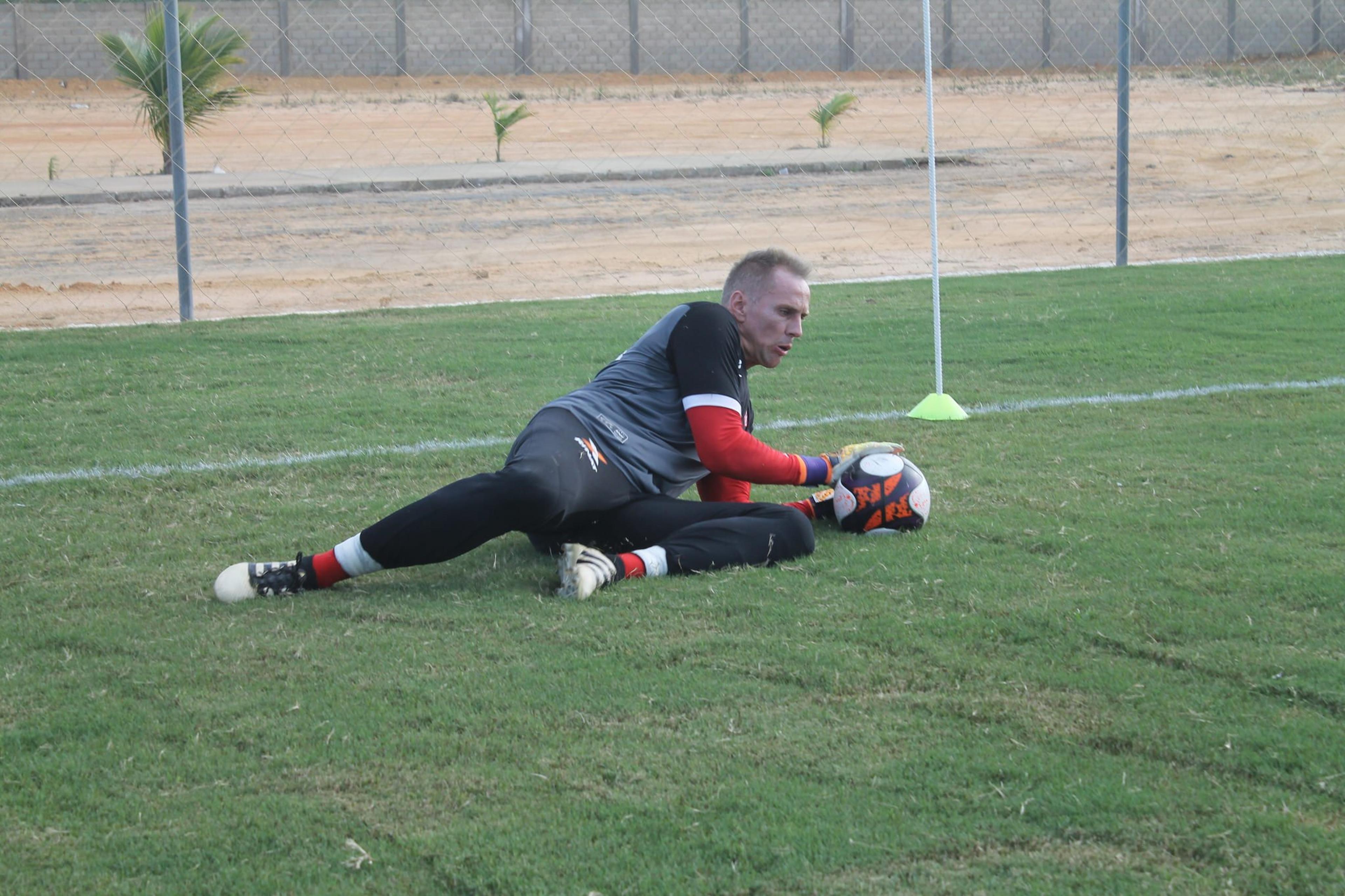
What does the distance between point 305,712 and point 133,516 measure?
2331 millimetres

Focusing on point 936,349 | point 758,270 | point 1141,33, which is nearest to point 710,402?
point 758,270

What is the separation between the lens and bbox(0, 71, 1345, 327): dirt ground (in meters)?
15.7

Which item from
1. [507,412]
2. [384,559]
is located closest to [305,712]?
[384,559]

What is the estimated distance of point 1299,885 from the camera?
2.47 meters

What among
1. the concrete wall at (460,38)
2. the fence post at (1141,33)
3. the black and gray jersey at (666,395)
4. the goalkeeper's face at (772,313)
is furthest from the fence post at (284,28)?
the goalkeeper's face at (772,313)

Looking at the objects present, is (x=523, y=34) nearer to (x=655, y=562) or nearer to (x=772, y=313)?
(x=772, y=313)

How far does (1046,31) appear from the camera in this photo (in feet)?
114

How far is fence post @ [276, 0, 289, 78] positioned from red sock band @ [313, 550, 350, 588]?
99.4ft

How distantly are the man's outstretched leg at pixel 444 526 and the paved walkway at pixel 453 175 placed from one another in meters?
18.7

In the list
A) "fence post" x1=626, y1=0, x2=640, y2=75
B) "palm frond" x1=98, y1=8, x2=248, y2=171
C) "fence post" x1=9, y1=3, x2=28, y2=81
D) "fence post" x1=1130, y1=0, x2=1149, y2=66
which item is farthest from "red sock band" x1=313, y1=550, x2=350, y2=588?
"fence post" x1=626, y1=0, x2=640, y2=75

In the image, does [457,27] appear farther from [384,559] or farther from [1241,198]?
[384,559]

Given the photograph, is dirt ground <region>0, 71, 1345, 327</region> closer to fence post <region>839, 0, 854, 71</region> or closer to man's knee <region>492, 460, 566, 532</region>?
fence post <region>839, 0, 854, 71</region>

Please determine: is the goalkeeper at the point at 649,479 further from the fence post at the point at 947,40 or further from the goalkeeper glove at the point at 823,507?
the fence post at the point at 947,40

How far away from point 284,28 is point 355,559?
106ft
